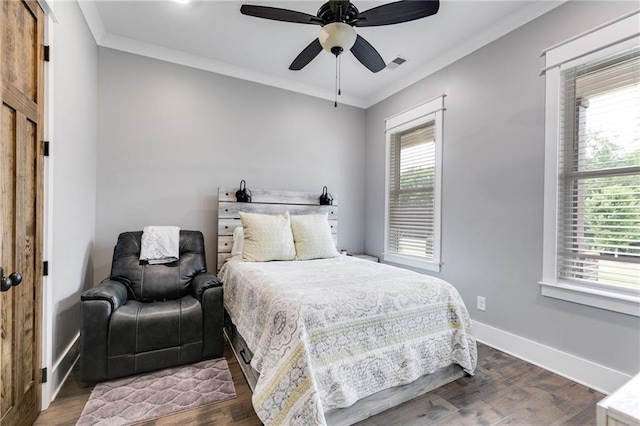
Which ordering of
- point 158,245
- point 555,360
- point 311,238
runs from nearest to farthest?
1. point 555,360
2. point 158,245
3. point 311,238

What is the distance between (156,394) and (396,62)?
3.82m

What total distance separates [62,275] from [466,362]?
2.93 metres

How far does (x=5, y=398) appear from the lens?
1.33 m

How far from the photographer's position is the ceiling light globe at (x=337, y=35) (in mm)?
1802

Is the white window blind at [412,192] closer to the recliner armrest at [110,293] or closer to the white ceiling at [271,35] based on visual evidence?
the white ceiling at [271,35]

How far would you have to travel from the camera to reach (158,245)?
8.75 feet

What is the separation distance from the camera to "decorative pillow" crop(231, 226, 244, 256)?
3.07 metres

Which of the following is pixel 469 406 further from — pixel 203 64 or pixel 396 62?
pixel 203 64

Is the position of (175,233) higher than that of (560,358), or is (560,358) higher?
(175,233)

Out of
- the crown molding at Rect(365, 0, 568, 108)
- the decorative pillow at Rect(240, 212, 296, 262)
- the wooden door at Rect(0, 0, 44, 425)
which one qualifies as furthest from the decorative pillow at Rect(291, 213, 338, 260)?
the crown molding at Rect(365, 0, 568, 108)

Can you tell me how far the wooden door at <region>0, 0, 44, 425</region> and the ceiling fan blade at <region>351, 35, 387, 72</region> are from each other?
1.96 m

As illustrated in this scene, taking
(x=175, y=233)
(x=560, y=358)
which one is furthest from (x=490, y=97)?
(x=175, y=233)

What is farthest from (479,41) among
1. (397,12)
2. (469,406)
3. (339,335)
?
(469,406)

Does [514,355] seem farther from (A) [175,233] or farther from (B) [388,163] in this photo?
(A) [175,233]
